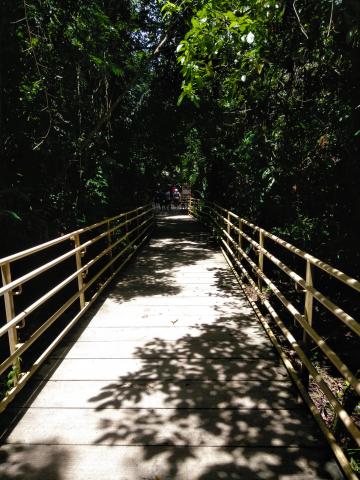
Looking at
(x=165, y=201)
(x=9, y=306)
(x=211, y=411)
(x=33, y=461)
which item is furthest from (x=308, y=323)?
(x=165, y=201)

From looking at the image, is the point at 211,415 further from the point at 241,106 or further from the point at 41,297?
the point at 241,106

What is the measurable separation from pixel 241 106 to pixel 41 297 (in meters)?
5.53

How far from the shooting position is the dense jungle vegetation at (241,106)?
4531 mm

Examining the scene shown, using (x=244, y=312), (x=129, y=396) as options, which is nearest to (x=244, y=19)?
(x=244, y=312)

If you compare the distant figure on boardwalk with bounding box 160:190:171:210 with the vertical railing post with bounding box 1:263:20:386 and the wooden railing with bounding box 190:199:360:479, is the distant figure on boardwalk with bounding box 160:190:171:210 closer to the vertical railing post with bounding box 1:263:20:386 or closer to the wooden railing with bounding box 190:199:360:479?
the wooden railing with bounding box 190:199:360:479

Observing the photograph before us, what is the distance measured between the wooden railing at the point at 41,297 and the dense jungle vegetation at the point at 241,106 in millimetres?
864

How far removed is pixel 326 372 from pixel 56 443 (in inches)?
130

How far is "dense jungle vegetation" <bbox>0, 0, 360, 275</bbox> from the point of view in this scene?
4531 mm

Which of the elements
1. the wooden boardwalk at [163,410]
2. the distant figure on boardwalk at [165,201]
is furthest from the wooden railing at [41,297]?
the distant figure on boardwalk at [165,201]

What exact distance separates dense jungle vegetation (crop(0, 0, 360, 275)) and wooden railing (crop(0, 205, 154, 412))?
86cm

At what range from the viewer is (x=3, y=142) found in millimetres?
6316

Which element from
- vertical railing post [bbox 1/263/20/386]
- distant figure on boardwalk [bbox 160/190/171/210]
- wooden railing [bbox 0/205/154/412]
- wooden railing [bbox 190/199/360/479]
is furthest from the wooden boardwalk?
distant figure on boardwalk [bbox 160/190/171/210]

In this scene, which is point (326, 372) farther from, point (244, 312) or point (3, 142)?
point (3, 142)

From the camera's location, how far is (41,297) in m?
4.76
